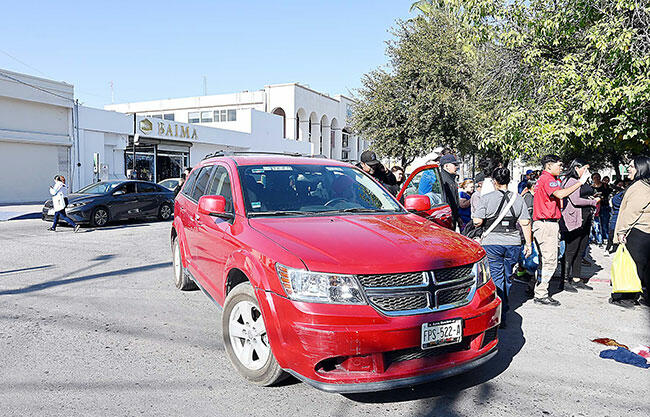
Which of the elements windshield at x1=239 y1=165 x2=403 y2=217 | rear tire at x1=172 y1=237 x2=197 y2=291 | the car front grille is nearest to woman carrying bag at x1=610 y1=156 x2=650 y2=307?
windshield at x1=239 y1=165 x2=403 y2=217

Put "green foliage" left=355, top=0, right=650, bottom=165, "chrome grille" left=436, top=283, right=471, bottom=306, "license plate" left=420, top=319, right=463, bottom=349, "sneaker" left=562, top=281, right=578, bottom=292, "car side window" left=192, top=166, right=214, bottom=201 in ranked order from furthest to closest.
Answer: "green foliage" left=355, top=0, right=650, bottom=165 < "sneaker" left=562, top=281, right=578, bottom=292 < "car side window" left=192, top=166, right=214, bottom=201 < "chrome grille" left=436, top=283, right=471, bottom=306 < "license plate" left=420, top=319, right=463, bottom=349

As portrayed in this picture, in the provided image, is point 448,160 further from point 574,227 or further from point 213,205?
point 213,205

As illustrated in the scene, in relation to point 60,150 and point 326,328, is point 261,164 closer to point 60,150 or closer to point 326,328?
point 326,328

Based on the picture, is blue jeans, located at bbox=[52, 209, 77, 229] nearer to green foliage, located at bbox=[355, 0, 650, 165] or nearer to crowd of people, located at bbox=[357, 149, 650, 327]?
crowd of people, located at bbox=[357, 149, 650, 327]

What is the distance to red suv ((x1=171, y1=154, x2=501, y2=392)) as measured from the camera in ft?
9.56

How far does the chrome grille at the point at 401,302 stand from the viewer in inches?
117

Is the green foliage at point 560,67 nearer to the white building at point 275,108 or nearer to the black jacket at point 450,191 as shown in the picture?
the black jacket at point 450,191

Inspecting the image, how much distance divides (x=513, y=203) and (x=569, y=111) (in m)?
6.07

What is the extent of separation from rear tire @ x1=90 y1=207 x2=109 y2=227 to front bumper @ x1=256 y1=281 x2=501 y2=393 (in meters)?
12.4

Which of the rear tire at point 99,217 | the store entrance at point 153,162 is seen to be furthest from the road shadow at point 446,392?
the store entrance at point 153,162

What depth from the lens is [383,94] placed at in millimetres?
22219

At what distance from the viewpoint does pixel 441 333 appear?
3.07 m

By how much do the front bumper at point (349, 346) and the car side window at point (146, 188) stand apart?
13.9 metres

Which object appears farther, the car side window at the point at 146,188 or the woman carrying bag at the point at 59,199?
the car side window at the point at 146,188
